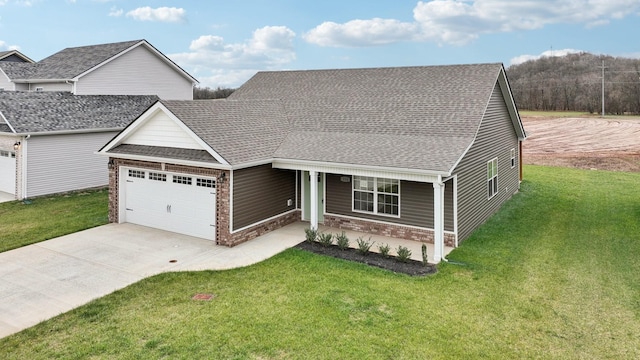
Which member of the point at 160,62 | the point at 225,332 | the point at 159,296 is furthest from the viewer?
the point at 160,62

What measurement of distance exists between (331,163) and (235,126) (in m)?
3.89

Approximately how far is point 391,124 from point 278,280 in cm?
754

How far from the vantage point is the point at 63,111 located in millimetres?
21359

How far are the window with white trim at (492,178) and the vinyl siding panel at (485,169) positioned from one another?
0.69 feet

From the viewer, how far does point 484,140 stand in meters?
15.1

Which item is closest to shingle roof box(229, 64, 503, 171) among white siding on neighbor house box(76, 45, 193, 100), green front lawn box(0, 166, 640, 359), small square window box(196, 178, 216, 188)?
small square window box(196, 178, 216, 188)

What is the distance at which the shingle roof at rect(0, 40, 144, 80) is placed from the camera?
25.6 metres

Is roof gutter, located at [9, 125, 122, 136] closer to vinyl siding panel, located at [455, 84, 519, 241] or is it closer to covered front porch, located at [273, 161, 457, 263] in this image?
covered front porch, located at [273, 161, 457, 263]

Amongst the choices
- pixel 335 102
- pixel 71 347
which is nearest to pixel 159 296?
pixel 71 347

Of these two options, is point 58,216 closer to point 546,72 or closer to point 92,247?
point 92,247

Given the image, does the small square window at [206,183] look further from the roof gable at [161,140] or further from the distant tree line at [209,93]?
the distant tree line at [209,93]

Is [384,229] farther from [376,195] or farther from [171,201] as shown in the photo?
[171,201]

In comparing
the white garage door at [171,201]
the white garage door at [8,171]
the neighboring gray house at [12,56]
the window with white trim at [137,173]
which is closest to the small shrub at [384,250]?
the white garage door at [171,201]

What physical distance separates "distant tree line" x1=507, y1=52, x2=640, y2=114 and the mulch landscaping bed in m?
71.4
